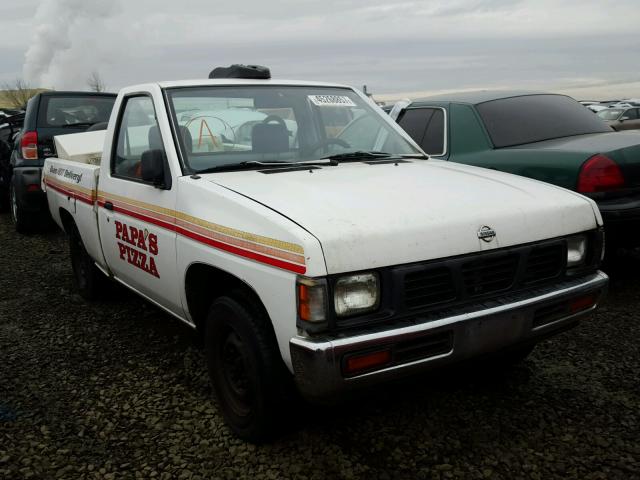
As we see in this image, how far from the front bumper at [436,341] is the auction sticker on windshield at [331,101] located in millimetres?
1894

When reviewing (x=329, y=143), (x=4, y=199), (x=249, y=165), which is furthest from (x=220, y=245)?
(x=4, y=199)

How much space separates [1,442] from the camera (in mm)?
2934

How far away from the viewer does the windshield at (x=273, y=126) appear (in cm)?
337

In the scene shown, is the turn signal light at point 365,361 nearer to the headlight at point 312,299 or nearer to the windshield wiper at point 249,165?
the headlight at point 312,299

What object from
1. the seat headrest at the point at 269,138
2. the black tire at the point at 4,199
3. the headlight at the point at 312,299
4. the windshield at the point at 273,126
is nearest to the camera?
the headlight at the point at 312,299

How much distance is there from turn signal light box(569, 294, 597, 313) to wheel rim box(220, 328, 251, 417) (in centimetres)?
153

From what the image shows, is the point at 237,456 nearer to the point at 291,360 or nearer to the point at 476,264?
the point at 291,360

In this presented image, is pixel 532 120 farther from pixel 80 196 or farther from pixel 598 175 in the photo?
pixel 80 196

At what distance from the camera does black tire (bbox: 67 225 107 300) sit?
4922 millimetres

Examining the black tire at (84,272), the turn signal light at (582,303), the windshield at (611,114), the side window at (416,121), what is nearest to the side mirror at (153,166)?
the black tire at (84,272)

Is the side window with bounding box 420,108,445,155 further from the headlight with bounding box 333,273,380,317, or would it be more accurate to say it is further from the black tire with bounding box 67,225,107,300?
the headlight with bounding box 333,273,380,317

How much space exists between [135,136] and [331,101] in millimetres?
1281

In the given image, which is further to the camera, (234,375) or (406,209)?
(234,375)

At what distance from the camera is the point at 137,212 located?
3490mm
